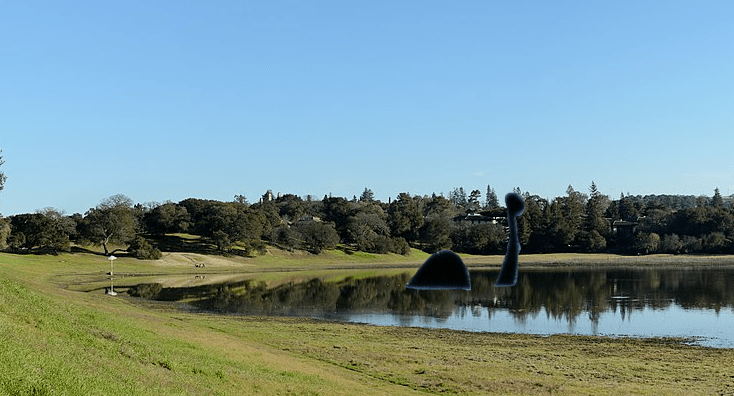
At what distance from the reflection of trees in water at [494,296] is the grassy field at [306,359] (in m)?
10.9

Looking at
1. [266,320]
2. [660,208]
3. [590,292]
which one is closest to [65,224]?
[266,320]

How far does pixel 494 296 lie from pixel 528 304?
7186 mm

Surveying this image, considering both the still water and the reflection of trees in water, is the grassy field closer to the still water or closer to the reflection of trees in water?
the still water

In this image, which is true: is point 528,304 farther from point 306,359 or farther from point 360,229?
point 360,229

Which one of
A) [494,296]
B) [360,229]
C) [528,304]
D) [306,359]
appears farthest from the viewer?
[360,229]

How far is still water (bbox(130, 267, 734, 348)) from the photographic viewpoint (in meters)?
41.6

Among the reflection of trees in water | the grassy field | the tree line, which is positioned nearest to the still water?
the reflection of trees in water

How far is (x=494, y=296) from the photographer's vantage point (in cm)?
6116

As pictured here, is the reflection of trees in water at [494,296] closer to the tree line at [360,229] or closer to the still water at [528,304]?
the still water at [528,304]

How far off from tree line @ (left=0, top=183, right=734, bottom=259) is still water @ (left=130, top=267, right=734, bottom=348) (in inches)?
635

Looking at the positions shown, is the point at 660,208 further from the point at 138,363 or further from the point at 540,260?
the point at 138,363

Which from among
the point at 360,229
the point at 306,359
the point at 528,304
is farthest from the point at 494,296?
the point at 360,229

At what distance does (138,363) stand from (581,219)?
4075 inches

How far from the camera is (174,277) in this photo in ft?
270
